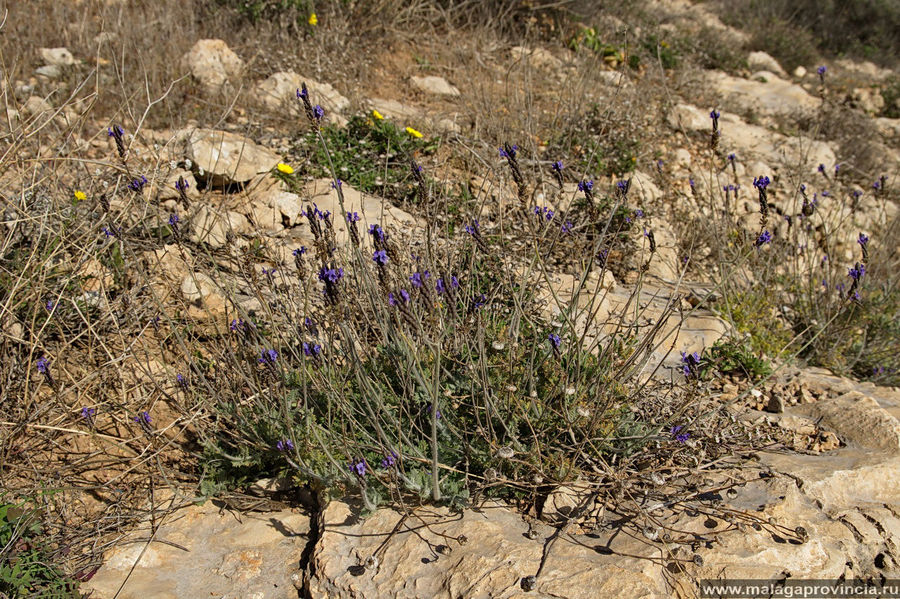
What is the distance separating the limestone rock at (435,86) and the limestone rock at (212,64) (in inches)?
65.4

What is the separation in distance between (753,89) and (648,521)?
24.3 ft

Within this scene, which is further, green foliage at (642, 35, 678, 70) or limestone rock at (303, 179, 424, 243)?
green foliage at (642, 35, 678, 70)

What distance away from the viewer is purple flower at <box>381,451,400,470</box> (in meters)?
2.15

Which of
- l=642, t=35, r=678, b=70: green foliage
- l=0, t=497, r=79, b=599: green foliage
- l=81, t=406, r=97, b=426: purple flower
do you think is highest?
l=642, t=35, r=678, b=70: green foliage

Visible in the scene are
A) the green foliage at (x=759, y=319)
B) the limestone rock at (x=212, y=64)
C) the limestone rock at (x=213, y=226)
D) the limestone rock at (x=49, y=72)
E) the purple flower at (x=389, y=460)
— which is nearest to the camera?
the purple flower at (x=389, y=460)

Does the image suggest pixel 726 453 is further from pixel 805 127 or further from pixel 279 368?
pixel 805 127

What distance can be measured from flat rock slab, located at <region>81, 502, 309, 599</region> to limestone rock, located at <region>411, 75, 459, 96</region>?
4618mm

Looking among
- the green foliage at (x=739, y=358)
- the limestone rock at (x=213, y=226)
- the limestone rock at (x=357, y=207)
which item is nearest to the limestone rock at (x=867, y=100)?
the green foliage at (x=739, y=358)

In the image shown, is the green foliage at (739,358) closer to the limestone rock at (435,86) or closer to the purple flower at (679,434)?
the purple flower at (679,434)

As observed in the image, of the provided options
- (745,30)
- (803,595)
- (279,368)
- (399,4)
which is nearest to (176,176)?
(279,368)

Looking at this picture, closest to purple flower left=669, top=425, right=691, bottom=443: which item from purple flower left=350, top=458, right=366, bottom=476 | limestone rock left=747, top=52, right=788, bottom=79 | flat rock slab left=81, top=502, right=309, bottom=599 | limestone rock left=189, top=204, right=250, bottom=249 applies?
purple flower left=350, top=458, right=366, bottom=476

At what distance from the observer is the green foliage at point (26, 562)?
203 centimetres

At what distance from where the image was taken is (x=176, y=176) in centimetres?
428

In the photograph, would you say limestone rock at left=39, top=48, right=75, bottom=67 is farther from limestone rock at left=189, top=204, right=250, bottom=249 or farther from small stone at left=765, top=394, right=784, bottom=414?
small stone at left=765, top=394, right=784, bottom=414
